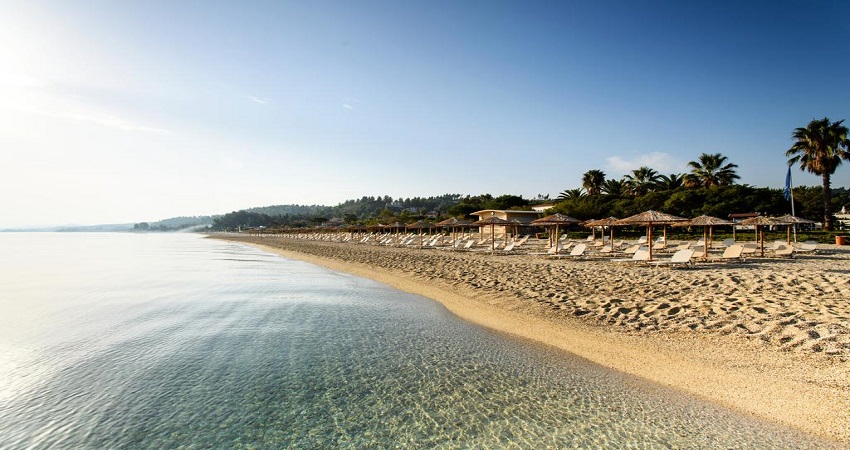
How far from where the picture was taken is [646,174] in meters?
47.3

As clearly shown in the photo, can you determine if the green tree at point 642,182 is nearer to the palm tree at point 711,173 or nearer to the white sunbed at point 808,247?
the palm tree at point 711,173

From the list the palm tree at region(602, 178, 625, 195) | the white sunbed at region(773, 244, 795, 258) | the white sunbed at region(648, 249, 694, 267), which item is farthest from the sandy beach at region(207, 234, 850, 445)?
the palm tree at region(602, 178, 625, 195)

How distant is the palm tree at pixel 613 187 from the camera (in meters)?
48.9

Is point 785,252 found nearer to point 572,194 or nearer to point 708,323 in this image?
point 708,323

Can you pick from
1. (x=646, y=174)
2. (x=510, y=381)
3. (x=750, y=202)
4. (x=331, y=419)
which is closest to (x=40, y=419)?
(x=331, y=419)

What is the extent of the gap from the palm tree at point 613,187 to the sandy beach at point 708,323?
39048mm

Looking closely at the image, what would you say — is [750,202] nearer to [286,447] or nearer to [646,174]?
[646,174]

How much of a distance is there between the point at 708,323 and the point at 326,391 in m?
5.66

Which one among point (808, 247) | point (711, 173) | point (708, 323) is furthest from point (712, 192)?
point (708, 323)

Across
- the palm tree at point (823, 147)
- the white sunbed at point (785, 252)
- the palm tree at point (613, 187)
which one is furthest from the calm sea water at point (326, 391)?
the palm tree at point (613, 187)

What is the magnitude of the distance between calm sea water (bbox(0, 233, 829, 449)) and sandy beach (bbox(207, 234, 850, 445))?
49 centimetres

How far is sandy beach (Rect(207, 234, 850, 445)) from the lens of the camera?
4101 millimetres

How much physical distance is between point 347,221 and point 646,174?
63.3m

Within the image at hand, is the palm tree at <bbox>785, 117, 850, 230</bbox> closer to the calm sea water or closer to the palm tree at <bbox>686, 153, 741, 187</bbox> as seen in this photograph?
the palm tree at <bbox>686, 153, 741, 187</bbox>
